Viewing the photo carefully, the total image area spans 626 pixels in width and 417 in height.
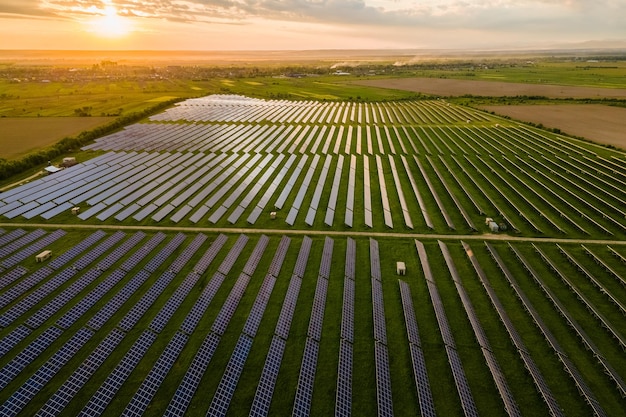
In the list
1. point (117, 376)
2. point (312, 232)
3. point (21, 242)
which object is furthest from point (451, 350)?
point (21, 242)

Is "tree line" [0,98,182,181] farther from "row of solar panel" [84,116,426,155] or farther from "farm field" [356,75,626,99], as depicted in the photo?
"farm field" [356,75,626,99]

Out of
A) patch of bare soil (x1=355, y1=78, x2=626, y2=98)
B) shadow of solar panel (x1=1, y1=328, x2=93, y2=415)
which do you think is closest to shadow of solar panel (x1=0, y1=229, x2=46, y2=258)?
shadow of solar panel (x1=1, y1=328, x2=93, y2=415)

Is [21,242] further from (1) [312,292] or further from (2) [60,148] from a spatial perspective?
(2) [60,148]

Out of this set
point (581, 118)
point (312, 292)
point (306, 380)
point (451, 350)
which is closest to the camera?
point (306, 380)

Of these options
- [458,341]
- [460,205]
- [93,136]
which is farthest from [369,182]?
[93,136]

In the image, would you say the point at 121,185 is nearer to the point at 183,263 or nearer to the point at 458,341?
the point at 183,263

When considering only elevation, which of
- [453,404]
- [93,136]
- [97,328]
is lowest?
[453,404]
